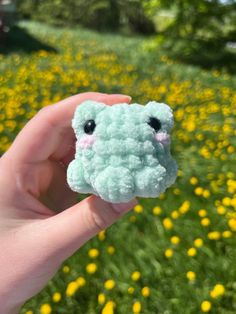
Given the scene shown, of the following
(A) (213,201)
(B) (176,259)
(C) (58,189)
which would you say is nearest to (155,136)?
(C) (58,189)

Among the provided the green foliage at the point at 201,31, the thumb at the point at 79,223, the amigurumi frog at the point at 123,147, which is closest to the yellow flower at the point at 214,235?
the thumb at the point at 79,223

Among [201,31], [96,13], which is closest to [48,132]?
[201,31]

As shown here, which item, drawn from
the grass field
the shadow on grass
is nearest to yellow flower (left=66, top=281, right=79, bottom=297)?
the grass field

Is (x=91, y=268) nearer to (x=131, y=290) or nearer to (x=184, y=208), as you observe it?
(x=131, y=290)

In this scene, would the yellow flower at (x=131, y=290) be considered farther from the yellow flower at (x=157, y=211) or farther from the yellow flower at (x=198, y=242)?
the yellow flower at (x=157, y=211)

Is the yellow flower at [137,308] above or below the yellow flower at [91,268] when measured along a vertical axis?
below

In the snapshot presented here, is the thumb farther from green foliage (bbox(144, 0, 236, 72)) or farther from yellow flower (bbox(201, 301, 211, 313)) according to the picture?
green foliage (bbox(144, 0, 236, 72))

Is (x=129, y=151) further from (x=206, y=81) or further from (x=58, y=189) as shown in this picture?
(x=206, y=81)
